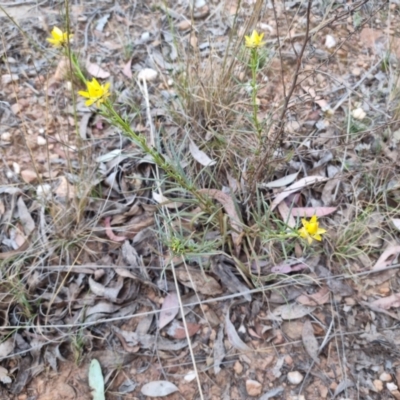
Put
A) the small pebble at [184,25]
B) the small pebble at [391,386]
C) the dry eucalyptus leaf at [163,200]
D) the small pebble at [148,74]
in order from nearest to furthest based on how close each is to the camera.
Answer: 1. the small pebble at [391,386]
2. the dry eucalyptus leaf at [163,200]
3. the small pebble at [148,74]
4. the small pebble at [184,25]

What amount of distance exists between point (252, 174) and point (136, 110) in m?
0.51

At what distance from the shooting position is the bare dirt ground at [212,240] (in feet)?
4.24

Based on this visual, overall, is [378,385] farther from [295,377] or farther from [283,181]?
[283,181]

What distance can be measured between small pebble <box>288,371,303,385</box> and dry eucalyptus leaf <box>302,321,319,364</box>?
59mm

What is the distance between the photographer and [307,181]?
58.9 inches

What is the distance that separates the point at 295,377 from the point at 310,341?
105mm

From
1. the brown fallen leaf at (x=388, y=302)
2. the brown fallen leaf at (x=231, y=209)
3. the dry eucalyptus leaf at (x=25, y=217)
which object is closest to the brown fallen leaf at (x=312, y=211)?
the brown fallen leaf at (x=231, y=209)

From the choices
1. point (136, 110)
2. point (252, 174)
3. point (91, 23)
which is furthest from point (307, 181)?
point (91, 23)

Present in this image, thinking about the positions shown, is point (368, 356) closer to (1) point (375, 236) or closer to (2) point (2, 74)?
(1) point (375, 236)

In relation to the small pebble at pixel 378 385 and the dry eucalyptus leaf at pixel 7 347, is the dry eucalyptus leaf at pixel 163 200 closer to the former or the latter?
the dry eucalyptus leaf at pixel 7 347

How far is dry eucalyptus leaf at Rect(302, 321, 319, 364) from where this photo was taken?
1287mm

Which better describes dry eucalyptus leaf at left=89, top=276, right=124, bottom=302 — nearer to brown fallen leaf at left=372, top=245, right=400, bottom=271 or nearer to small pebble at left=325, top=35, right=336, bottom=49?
brown fallen leaf at left=372, top=245, right=400, bottom=271

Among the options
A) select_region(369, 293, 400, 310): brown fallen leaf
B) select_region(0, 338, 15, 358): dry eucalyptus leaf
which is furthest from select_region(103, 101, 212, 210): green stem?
select_region(0, 338, 15, 358): dry eucalyptus leaf

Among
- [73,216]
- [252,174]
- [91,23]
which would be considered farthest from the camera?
[91,23]
